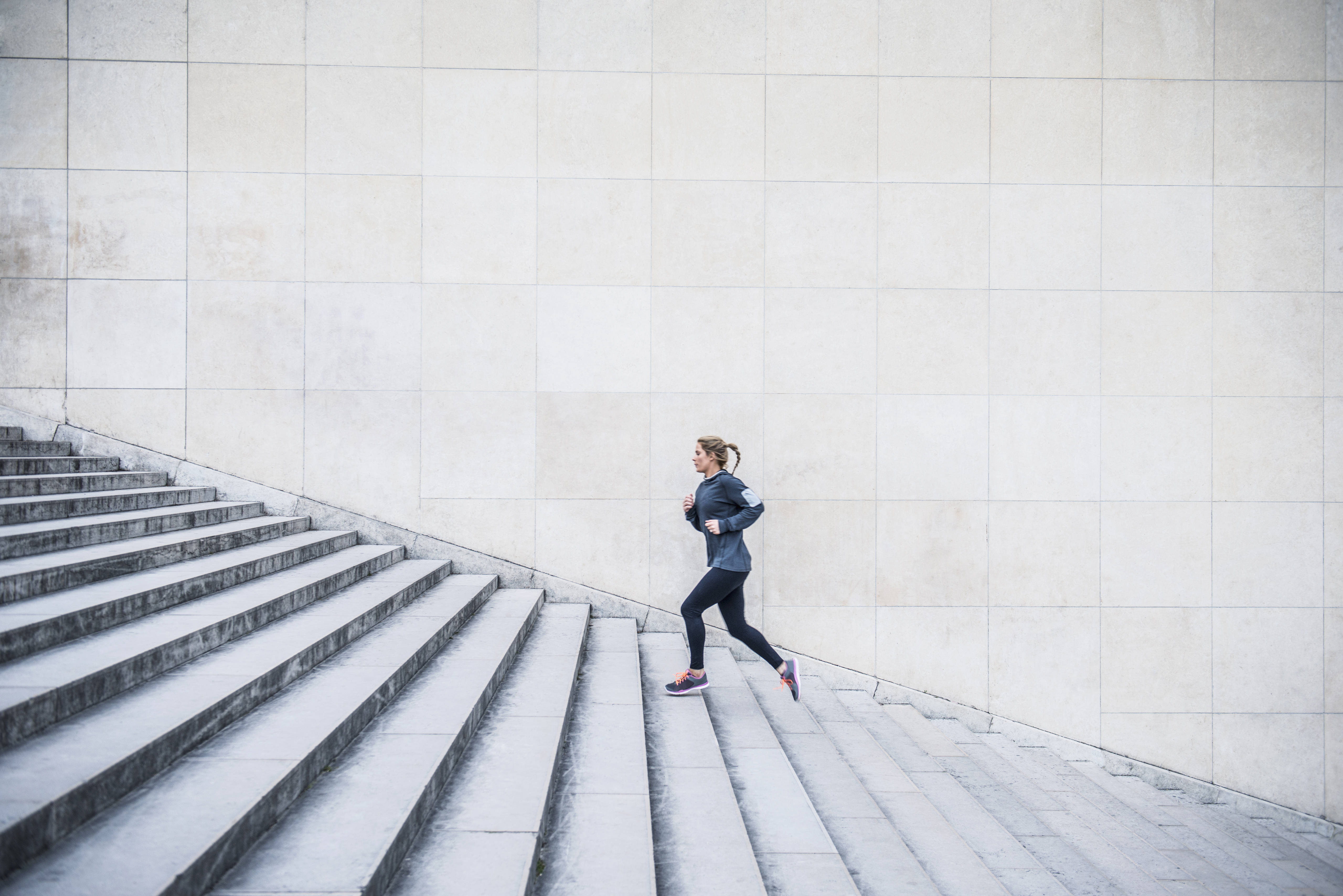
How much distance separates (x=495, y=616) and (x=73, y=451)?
4.21 metres

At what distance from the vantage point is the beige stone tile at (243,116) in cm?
622

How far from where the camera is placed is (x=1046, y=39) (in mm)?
6379

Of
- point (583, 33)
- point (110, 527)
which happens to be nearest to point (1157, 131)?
point (583, 33)

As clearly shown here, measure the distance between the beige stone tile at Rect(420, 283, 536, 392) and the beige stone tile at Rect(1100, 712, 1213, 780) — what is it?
6004 mm

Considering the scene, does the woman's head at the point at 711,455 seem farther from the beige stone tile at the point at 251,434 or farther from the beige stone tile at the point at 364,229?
the beige stone tile at the point at 251,434

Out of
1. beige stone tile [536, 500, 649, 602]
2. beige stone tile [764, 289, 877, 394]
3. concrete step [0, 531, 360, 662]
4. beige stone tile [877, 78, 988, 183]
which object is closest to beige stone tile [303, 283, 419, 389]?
beige stone tile [536, 500, 649, 602]

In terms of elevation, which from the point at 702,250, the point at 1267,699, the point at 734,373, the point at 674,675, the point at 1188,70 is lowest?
the point at 1267,699

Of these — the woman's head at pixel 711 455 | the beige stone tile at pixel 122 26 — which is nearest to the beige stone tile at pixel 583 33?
the beige stone tile at pixel 122 26

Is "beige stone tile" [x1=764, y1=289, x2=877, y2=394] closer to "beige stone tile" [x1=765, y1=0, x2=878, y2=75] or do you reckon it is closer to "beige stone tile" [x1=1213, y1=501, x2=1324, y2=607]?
"beige stone tile" [x1=765, y1=0, x2=878, y2=75]

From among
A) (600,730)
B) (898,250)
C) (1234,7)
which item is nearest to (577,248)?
(898,250)

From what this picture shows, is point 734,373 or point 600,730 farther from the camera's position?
point 734,373

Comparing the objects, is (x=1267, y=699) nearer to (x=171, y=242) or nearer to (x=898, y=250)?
(x=898, y=250)

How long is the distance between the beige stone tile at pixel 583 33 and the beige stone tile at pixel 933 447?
397 cm

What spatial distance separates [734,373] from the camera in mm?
6285
